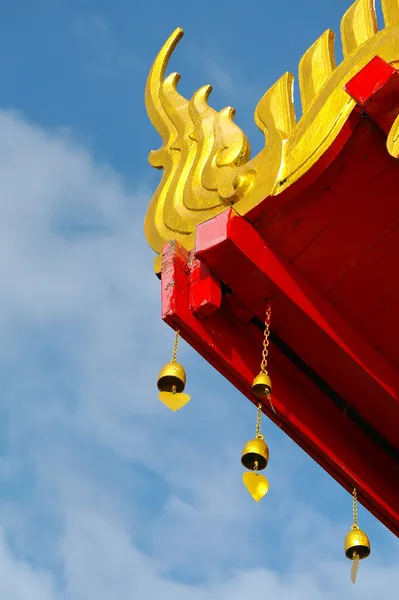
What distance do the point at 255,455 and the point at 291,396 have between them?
548 millimetres

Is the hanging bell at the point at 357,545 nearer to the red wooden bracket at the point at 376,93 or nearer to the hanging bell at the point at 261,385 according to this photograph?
the hanging bell at the point at 261,385

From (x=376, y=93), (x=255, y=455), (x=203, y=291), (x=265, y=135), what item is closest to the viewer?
(x=376, y=93)

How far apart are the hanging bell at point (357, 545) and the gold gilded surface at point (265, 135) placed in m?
1.49

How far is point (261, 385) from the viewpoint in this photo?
19.0 ft

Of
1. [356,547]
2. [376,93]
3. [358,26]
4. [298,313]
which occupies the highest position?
[358,26]

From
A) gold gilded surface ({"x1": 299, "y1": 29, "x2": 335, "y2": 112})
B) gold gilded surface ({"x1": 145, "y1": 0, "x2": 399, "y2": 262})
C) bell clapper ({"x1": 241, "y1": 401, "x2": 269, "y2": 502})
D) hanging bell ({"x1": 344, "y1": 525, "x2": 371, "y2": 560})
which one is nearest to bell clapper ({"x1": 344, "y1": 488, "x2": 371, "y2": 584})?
hanging bell ({"x1": 344, "y1": 525, "x2": 371, "y2": 560})

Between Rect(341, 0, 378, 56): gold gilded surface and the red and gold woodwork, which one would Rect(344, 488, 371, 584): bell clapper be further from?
Rect(341, 0, 378, 56): gold gilded surface

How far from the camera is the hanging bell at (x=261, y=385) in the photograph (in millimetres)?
5805

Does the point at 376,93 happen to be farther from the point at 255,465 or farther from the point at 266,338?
the point at 255,465

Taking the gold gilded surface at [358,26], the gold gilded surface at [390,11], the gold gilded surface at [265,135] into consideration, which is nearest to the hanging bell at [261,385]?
the gold gilded surface at [265,135]

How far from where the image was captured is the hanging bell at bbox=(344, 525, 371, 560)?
6.02 metres

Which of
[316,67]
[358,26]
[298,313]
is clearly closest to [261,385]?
[298,313]

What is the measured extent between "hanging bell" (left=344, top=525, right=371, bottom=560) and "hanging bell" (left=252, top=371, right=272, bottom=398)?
2.57 ft

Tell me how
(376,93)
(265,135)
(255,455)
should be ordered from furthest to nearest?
(265,135)
(255,455)
(376,93)
